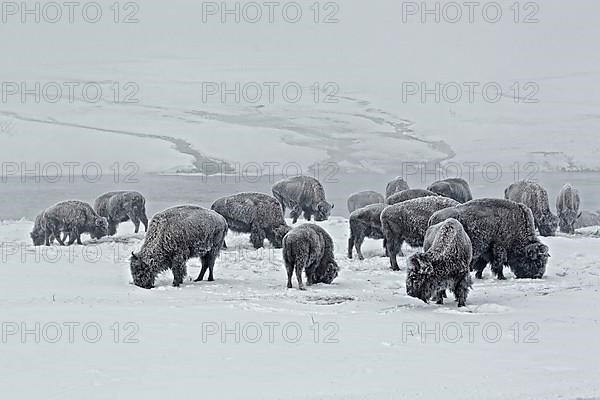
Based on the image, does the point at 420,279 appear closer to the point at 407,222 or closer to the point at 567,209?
the point at 407,222

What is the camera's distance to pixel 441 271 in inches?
497

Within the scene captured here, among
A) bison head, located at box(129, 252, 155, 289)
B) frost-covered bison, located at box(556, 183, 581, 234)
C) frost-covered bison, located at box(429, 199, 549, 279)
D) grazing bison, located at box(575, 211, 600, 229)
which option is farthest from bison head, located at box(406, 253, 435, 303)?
grazing bison, located at box(575, 211, 600, 229)

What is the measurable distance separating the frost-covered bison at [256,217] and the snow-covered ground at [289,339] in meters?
4.71

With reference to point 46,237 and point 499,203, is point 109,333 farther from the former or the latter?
point 46,237

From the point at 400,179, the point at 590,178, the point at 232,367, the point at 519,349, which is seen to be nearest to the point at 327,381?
the point at 232,367

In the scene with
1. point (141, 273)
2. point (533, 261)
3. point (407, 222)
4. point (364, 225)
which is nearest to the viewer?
point (141, 273)

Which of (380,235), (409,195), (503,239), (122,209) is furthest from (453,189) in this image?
(122,209)

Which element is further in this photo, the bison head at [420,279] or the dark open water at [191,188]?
the dark open water at [191,188]

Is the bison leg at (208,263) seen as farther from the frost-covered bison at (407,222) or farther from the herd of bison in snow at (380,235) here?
the frost-covered bison at (407,222)

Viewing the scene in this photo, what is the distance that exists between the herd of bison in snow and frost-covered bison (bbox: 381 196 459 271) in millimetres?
21

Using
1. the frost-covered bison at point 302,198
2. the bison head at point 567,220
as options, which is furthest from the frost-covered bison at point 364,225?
the bison head at point 567,220

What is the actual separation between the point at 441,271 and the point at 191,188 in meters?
30.9

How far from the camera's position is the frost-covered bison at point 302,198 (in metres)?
26.9

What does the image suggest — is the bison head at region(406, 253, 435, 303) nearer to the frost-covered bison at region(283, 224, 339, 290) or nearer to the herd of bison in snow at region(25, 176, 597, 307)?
the herd of bison in snow at region(25, 176, 597, 307)
